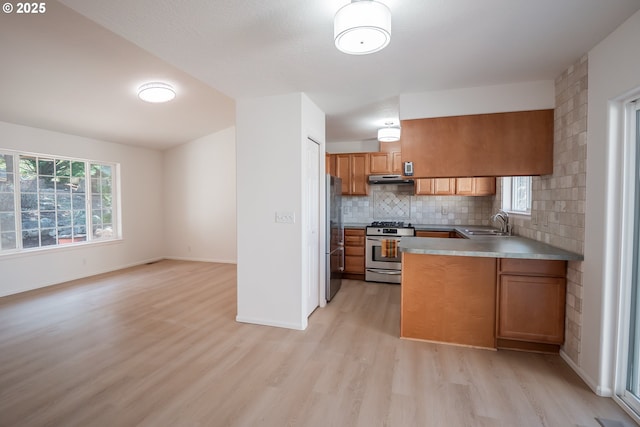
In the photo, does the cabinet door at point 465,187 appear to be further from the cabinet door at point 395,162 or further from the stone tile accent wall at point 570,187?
the stone tile accent wall at point 570,187

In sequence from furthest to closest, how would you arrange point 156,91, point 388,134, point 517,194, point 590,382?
point 388,134 → point 517,194 → point 156,91 → point 590,382

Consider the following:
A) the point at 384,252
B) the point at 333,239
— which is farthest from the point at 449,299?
the point at 384,252

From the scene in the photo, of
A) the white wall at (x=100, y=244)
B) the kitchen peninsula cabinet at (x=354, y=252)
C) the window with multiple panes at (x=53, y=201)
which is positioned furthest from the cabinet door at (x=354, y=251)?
the window with multiple panes at (x=53, y=201)

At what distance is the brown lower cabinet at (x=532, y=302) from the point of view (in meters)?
2.51

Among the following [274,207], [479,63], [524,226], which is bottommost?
[524,226]

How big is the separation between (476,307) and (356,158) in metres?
3.21

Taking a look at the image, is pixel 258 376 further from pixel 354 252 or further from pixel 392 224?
pixel 392 224

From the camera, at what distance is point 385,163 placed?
5.13 meters

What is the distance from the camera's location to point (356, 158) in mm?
5270

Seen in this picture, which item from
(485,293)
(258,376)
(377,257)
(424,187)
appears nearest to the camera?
(258,376)

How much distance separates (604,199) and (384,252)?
2.83m

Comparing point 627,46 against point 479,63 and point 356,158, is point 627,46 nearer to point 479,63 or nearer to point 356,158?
point 479,63

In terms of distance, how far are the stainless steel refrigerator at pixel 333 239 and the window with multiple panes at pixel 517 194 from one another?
2195 mm

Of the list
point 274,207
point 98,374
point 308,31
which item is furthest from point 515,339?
point 98,374
